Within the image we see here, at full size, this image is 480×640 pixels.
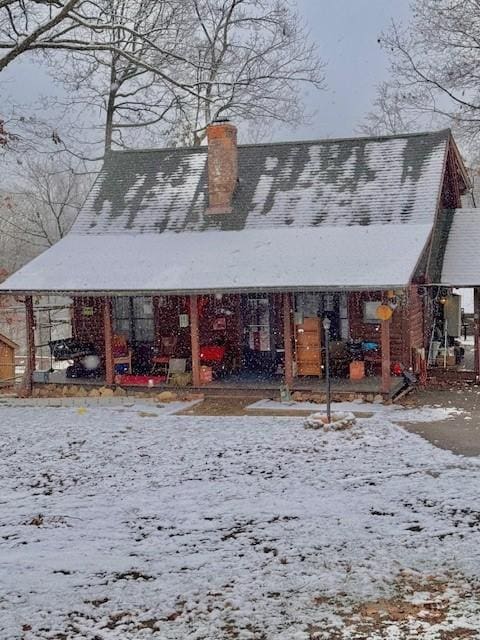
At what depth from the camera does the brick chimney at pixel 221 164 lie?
20141 millimetres

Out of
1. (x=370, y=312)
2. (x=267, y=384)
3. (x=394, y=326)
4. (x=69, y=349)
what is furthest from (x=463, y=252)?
(x=69, y=349)

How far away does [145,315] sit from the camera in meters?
20.1

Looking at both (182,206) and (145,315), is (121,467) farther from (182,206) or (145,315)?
(182,206)

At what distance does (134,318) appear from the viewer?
20219 mm

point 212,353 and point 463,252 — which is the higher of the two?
point 463,252

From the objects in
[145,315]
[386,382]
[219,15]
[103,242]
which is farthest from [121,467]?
[219,15]

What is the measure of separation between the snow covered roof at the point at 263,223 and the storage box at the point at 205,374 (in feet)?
7.52

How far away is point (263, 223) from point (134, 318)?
461cm

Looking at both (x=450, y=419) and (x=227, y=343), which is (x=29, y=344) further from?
(x=450, y=419)

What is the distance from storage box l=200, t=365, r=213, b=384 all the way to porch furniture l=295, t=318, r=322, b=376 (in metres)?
2.28

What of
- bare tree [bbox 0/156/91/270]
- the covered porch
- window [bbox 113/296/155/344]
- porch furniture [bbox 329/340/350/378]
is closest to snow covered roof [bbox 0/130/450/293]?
the covered porch

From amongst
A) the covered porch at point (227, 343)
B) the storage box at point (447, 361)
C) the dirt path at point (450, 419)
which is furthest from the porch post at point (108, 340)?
the storage box at point (447, 361)

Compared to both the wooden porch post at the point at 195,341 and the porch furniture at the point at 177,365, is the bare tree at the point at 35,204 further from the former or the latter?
the wooden porch post at the point at 195,341

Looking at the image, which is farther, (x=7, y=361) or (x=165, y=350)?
(x=7, y=361)
